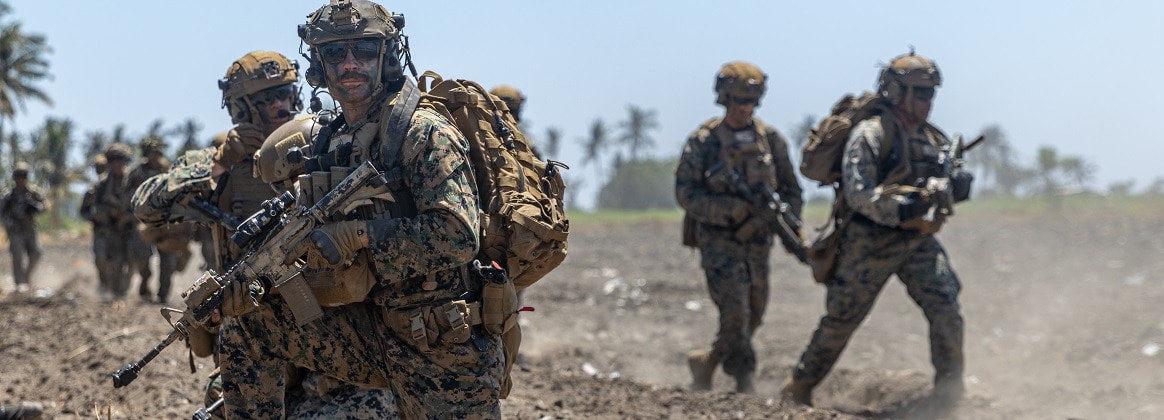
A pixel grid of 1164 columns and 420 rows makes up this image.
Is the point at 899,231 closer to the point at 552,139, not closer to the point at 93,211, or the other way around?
the point at 93,211

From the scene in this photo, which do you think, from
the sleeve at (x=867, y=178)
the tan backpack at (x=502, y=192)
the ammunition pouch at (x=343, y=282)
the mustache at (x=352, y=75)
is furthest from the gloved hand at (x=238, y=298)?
the sleeve at (x=867, y=178)

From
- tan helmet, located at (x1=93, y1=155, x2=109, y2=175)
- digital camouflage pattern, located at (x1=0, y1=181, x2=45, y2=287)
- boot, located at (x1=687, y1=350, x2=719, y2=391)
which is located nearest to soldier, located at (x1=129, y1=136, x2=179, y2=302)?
tan helmet, located at (x1=93, y1=155, x2=109, y2=175)

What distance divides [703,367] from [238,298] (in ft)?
17.8

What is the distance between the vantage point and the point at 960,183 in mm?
7879

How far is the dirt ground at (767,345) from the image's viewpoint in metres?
7.76

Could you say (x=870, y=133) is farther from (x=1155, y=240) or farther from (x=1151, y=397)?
(x=1155, y=240)

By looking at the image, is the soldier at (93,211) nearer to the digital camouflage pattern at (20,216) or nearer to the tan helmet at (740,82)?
the digital camouflage pattern at (20,216)

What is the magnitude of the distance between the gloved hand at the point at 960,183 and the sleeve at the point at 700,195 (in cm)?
154

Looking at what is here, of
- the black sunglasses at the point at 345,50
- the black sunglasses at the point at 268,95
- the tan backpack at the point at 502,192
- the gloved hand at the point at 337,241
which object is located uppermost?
the black sunglasses at the point at 268,95

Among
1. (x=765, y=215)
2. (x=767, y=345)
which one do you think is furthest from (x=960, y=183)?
(x=767, y=345)

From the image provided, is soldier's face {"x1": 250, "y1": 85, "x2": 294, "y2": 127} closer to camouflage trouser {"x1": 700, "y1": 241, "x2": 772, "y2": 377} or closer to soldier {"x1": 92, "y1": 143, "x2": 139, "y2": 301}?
camouflage trouser {"x1": 700, "y1": 241, "x2": 772, "y2": 377}

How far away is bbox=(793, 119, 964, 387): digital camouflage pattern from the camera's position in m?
7.79

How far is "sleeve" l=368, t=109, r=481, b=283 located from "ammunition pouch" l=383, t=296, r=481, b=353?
169mm

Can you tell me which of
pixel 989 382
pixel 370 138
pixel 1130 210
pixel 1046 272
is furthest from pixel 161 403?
pixel 1130 210
